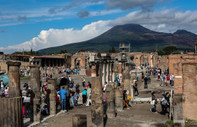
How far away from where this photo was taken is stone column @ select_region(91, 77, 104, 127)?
30.7 feet

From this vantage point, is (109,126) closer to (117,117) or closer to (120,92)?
(117,117)

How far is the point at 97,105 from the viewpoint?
9.46 m

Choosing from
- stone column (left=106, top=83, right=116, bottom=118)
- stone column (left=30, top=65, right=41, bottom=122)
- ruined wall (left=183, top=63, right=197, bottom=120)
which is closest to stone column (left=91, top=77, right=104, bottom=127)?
stone column (left=106, top=83, right=116, bottom=118)

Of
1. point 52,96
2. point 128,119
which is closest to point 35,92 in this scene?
point 52,96

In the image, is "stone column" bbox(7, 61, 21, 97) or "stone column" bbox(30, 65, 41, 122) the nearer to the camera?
"stone column" bbox(7, 61, 21, 97)

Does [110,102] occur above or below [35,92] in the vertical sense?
below

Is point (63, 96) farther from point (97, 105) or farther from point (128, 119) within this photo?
point (128, 119)

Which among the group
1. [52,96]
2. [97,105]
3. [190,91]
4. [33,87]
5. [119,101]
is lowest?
[119,101]

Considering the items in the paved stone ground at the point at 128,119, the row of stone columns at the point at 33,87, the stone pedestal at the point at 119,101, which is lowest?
the paved stone ground at the point at 128,119

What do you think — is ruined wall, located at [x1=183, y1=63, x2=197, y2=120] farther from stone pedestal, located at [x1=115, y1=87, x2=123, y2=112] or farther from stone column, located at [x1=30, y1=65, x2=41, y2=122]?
stone column, located at [x1=30, y1=65, x2=41, y2=122]

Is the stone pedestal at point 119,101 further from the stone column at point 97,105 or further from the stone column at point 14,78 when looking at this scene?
the stone column at point 14,78

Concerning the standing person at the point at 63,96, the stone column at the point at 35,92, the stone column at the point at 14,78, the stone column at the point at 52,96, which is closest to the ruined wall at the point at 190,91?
the standing person at the point at 63,96

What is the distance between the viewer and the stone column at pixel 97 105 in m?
9.34

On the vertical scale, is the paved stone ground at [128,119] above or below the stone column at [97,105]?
below
